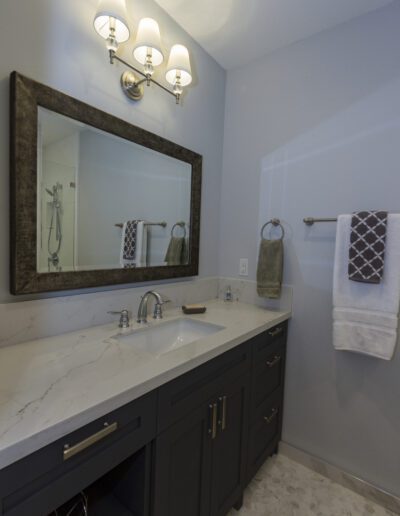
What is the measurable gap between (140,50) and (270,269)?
131 cm

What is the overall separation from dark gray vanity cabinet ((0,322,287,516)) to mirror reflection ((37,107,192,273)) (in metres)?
0.64

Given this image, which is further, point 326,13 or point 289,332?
point 289,332

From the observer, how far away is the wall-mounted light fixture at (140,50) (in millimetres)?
1122

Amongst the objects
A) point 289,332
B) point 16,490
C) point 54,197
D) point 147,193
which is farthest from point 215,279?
point 16,490

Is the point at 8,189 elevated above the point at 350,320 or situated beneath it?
elevated above

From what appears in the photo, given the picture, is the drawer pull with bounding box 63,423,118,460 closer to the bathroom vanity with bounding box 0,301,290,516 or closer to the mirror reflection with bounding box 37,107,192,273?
the bathroom vanity with bounding box 0,301,290,516

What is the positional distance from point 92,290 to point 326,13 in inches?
73.1

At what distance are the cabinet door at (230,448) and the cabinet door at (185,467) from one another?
2.5 inches

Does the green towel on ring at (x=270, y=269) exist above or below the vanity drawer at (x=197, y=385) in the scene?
above

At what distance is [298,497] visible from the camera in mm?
1474

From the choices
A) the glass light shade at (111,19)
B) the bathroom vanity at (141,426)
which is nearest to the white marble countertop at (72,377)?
the bathroom vanity at (141,426)

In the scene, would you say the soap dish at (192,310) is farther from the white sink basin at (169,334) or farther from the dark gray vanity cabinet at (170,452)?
the dark gray vanity cabinet at (170,452)

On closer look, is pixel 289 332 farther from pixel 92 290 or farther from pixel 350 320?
pixel 92 290

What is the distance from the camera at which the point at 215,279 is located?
2.03 m
